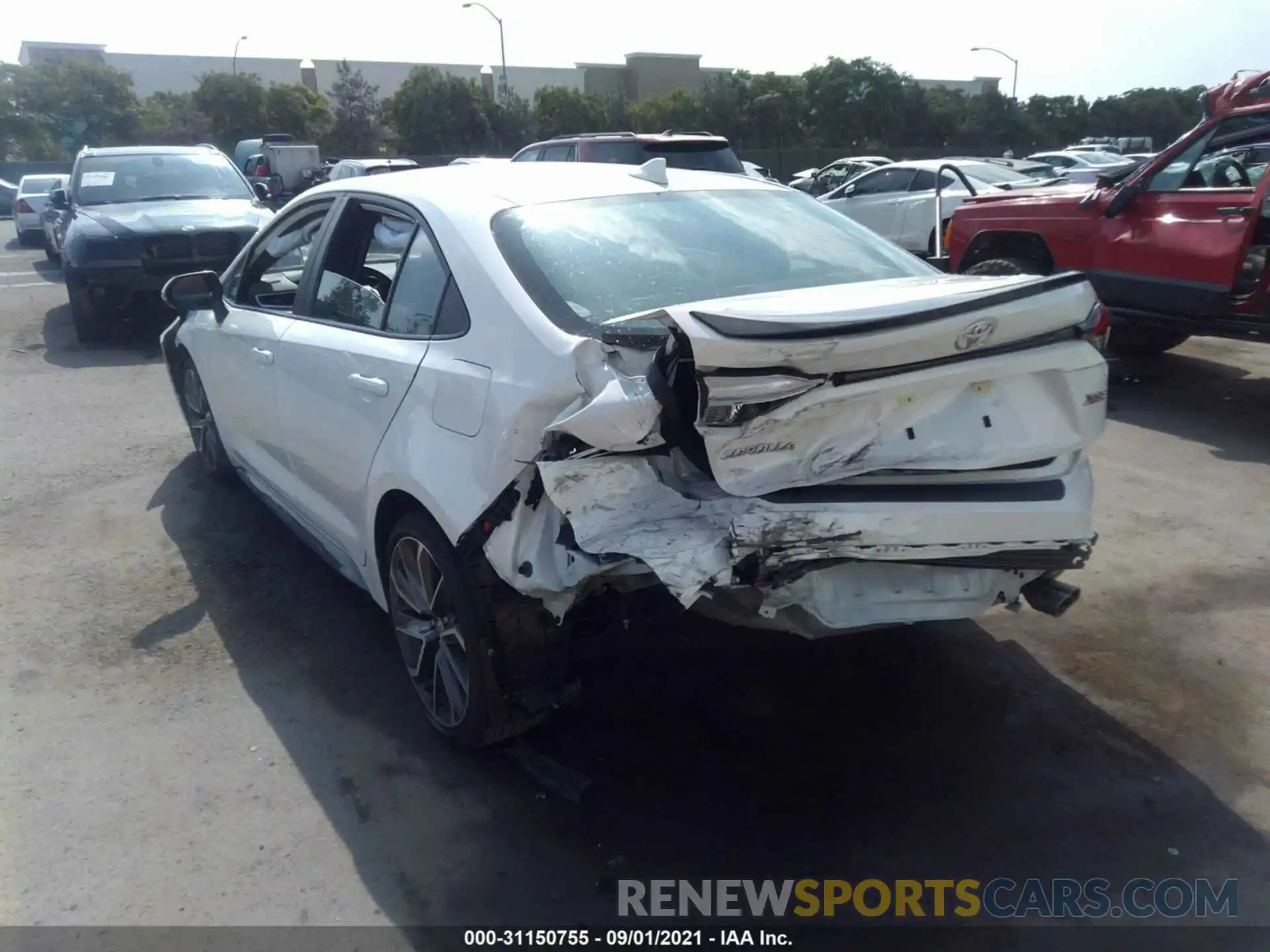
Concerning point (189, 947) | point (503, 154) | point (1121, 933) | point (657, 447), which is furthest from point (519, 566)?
point (503, 154)

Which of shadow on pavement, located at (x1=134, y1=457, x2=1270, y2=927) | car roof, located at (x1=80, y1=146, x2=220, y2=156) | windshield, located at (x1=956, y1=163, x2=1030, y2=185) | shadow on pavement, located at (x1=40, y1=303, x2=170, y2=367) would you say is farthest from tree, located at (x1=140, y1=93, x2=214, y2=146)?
shadow on pavement, located at (x1=134, y1=457, x2=1270, y2=927)

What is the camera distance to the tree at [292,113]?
173ft

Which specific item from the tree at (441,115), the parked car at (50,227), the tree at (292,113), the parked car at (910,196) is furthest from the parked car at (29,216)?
the tree at (292,113)

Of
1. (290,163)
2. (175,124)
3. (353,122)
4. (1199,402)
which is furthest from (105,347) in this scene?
(175,124)

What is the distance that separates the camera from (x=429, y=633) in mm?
3447

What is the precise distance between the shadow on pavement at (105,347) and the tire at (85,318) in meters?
0.10

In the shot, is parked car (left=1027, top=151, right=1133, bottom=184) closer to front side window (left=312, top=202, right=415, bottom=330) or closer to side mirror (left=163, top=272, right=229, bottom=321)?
side mirror (left=163, top=272, right=229, bottom=321)

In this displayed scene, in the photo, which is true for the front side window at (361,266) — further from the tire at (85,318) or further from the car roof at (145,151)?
the car roof at (145,151)

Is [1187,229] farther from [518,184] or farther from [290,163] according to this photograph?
[290,163]

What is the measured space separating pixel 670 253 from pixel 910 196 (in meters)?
11.6

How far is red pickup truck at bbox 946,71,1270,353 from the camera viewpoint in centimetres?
666

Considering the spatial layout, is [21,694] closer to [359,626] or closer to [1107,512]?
[359,626]

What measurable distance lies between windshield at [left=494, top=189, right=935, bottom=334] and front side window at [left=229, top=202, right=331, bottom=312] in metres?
1.40

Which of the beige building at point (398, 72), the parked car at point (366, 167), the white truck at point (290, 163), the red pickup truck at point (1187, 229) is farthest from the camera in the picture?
the beige building at point (398, 72)
